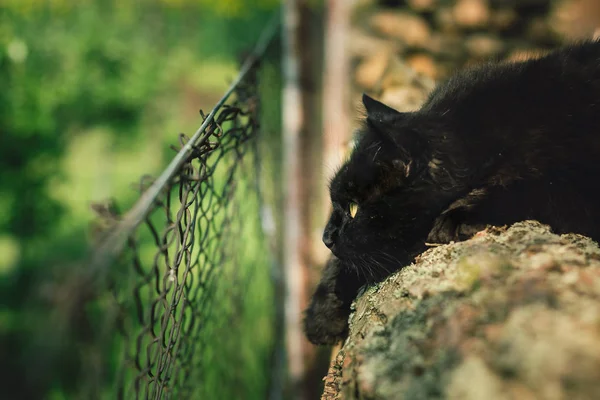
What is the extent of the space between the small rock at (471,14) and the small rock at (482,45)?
0.13 m

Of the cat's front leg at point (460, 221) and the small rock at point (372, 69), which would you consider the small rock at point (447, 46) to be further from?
the cat's front leg at point (460, 221)

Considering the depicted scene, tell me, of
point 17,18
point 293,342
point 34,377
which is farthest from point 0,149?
point 34,377

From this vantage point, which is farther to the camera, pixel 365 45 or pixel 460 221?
pixel 365 45

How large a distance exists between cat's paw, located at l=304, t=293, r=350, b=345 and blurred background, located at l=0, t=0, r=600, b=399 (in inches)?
33.6

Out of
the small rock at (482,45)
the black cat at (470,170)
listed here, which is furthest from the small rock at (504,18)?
the black cat at (470,170)

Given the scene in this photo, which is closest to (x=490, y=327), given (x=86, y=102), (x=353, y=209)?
(x=353, y=209)

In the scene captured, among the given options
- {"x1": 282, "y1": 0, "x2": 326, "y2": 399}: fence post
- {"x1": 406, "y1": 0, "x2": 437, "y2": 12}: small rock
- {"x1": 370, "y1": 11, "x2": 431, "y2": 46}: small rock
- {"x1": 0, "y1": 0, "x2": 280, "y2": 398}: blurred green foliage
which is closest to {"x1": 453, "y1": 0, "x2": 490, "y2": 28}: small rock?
{"x1": 406, "y1": 0, "x2": 437, "y2": 12}: small rock

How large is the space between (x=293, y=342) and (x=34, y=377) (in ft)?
13.2

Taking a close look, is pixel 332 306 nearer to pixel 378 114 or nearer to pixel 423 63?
pixel 378 114

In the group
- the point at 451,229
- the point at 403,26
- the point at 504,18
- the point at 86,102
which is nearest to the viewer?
the point at 451,229

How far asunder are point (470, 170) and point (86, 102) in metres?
11.0

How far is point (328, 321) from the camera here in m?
2.09

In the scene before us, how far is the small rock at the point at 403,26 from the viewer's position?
4.52 meters

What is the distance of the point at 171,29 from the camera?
14.7 meters
